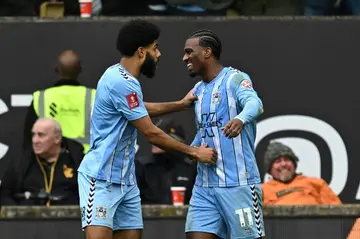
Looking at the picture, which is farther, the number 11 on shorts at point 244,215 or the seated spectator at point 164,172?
the seated spectator at point 164,172

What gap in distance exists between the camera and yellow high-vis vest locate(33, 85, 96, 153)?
1215 cm

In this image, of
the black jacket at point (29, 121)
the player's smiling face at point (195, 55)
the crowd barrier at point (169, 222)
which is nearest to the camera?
the player's smiling face at point (195, 55)

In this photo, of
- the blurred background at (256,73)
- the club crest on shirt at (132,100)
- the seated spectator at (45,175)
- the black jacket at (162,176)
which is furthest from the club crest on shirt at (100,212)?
the blurred background at (256,73)

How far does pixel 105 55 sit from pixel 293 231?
145 inches

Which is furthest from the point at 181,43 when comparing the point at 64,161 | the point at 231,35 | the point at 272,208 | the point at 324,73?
the point at 272,208

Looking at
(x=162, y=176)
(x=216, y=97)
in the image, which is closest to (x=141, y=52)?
(x=216, y=97)

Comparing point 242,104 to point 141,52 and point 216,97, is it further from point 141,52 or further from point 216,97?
point 141,52

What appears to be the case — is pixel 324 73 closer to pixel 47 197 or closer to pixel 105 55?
pixel 105 55

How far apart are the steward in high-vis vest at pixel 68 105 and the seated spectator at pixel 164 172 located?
0.61 meters

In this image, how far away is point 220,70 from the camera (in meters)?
9.48

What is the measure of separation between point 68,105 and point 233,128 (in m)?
3.64

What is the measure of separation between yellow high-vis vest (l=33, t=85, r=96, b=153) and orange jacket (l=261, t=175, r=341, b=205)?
1.75m

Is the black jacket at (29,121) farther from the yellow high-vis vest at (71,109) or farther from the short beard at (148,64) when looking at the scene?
the short beard at (148,64)

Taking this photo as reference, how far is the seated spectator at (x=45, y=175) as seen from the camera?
11.1 metres
